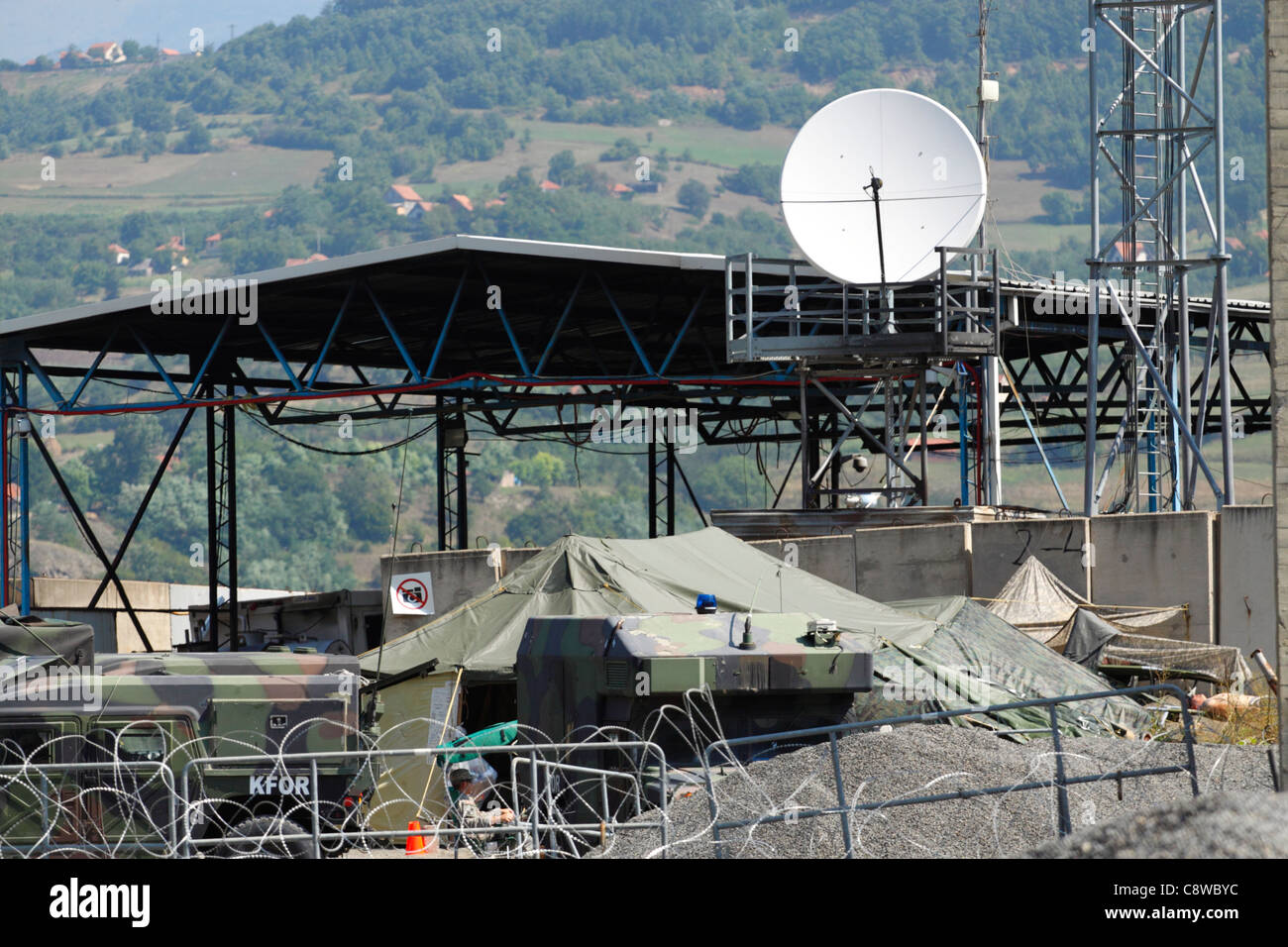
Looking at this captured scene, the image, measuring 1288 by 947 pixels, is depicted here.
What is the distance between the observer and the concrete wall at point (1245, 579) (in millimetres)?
24763

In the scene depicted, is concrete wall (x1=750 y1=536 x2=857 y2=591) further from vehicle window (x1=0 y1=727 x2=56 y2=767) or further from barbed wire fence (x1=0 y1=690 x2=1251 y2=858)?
vehicle window (x1=0 y1=727 x2=56 y2=767)

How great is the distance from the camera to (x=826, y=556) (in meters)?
28.7

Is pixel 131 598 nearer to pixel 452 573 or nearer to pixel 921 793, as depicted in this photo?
pixel 452 573

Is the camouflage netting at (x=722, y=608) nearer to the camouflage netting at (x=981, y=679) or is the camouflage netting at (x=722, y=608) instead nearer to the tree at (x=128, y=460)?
the camouflage netting at (x=981, y=679)

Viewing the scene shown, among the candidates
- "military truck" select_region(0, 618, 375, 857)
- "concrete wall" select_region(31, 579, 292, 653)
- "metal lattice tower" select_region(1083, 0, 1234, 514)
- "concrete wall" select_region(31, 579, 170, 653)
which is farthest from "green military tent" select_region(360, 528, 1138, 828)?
"concrete wall" select_region(31, 579, 170, 653)

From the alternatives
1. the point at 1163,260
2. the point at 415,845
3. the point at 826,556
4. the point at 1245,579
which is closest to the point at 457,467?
the point at 826,556

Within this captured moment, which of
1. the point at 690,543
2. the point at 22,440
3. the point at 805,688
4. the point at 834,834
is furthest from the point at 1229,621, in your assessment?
the point at 22,440

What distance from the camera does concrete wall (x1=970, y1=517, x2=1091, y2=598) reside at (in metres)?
26.3

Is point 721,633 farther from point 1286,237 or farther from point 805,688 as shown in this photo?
point 1286,237

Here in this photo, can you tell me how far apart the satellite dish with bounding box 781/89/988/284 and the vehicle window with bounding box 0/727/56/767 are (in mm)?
18406

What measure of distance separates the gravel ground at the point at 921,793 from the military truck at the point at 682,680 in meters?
0.88

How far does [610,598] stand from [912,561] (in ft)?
24.9

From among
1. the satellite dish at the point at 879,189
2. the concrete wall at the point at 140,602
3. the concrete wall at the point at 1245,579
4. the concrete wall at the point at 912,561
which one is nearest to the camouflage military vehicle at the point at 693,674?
the concrete wall at the point at 1245,579

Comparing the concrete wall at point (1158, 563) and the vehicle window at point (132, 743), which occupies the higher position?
the concrete wall at point (1158, 563)
